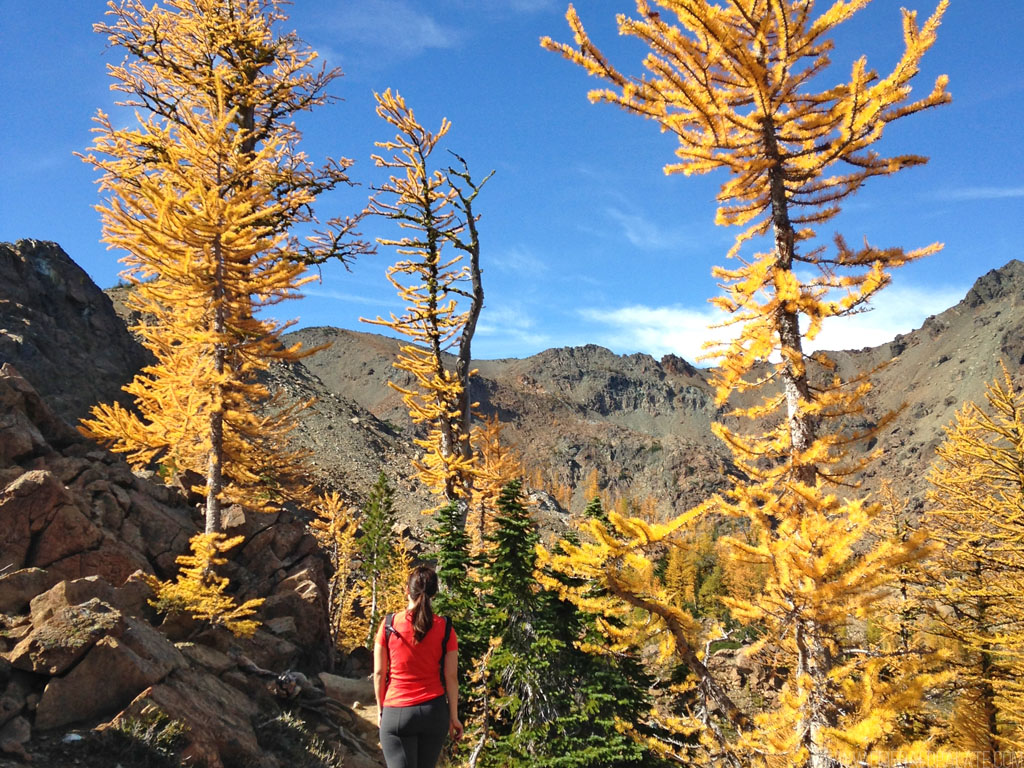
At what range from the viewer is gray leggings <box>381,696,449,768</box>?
392 cm

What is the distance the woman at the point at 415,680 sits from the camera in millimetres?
3938

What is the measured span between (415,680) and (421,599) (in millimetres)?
550

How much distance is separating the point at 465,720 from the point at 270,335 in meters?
9.52

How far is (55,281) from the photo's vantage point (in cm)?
3606

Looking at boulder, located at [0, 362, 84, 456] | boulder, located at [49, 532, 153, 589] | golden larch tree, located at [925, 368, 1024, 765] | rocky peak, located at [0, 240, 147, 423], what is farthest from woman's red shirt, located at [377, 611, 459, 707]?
rocky peak, located at [0, 240, 147, 423]

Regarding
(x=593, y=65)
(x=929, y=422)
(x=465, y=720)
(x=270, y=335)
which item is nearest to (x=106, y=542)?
(x=270, y=335)

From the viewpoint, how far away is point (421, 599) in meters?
4.14

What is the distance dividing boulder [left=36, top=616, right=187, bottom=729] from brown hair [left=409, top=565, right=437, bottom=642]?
3.55m

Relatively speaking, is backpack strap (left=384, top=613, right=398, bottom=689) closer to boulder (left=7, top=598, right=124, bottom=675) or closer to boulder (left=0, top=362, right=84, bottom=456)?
boulder (left=7, top=598, right=124, bottom=675)

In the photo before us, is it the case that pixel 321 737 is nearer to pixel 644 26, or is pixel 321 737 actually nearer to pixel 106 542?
pixel 106 542

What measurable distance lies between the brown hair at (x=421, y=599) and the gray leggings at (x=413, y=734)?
486mm

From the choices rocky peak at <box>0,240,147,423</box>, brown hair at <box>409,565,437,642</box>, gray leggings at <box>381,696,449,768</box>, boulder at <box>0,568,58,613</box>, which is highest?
rocky peak at <box>0,240,147,423</box>

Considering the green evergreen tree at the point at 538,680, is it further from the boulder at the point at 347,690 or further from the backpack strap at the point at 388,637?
the backpack strap at the point at 388,637

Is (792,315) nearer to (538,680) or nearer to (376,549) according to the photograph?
(538,680)
